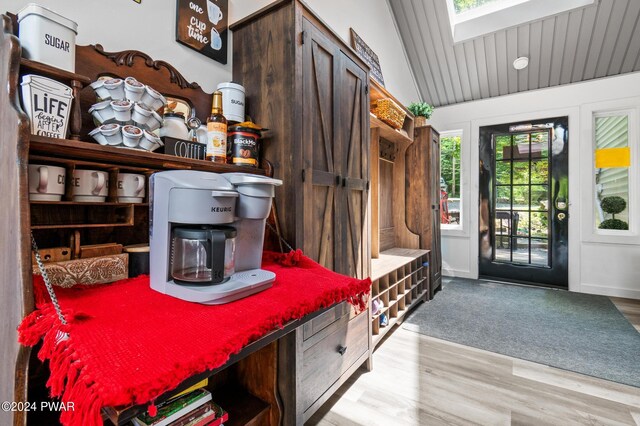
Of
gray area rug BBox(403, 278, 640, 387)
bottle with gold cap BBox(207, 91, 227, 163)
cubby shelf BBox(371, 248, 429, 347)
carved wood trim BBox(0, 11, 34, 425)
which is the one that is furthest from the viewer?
cubby shelf BBox(371, 248, 429, 347)

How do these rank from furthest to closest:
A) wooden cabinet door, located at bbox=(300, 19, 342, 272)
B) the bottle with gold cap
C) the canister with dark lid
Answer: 1. wooden cabinet door, located at bbox=(300, 19, 342, 272)
2. the canister with dark lid
3. the bottle with gold cap

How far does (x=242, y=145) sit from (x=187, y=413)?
3.29ft

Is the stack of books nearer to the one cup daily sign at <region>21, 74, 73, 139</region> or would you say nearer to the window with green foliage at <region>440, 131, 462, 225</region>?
the one cup daily sign at <region>21, 74, 73, 139</region>

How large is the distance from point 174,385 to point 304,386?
105 centimetres

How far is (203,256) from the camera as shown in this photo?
912 mm

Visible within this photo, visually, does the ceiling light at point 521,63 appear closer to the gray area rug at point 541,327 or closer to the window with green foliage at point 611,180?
the window with green foliage at point 611,180

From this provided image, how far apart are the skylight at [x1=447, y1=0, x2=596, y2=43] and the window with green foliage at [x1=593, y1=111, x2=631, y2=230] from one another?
1.43 meters

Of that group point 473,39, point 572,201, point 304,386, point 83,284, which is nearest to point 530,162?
point 572,201

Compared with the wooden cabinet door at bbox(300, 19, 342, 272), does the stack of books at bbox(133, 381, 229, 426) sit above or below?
below

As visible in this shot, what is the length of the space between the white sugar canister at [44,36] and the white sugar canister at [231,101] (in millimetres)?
598

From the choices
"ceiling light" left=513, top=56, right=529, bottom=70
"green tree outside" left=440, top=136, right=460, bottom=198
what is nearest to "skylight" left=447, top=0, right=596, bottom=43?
"ceiling light" left=513, top=56, right=529, bottom=70

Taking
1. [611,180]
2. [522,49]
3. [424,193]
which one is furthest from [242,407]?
[611,180]

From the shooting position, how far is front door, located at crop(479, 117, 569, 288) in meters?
3.91

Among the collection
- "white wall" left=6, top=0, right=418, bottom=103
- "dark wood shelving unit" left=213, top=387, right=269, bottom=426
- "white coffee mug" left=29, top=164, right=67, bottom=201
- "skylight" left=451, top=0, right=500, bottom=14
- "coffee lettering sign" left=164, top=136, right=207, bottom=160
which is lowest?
"dark wood shelving unit" left=213, top=387, right=269, bottom=426
